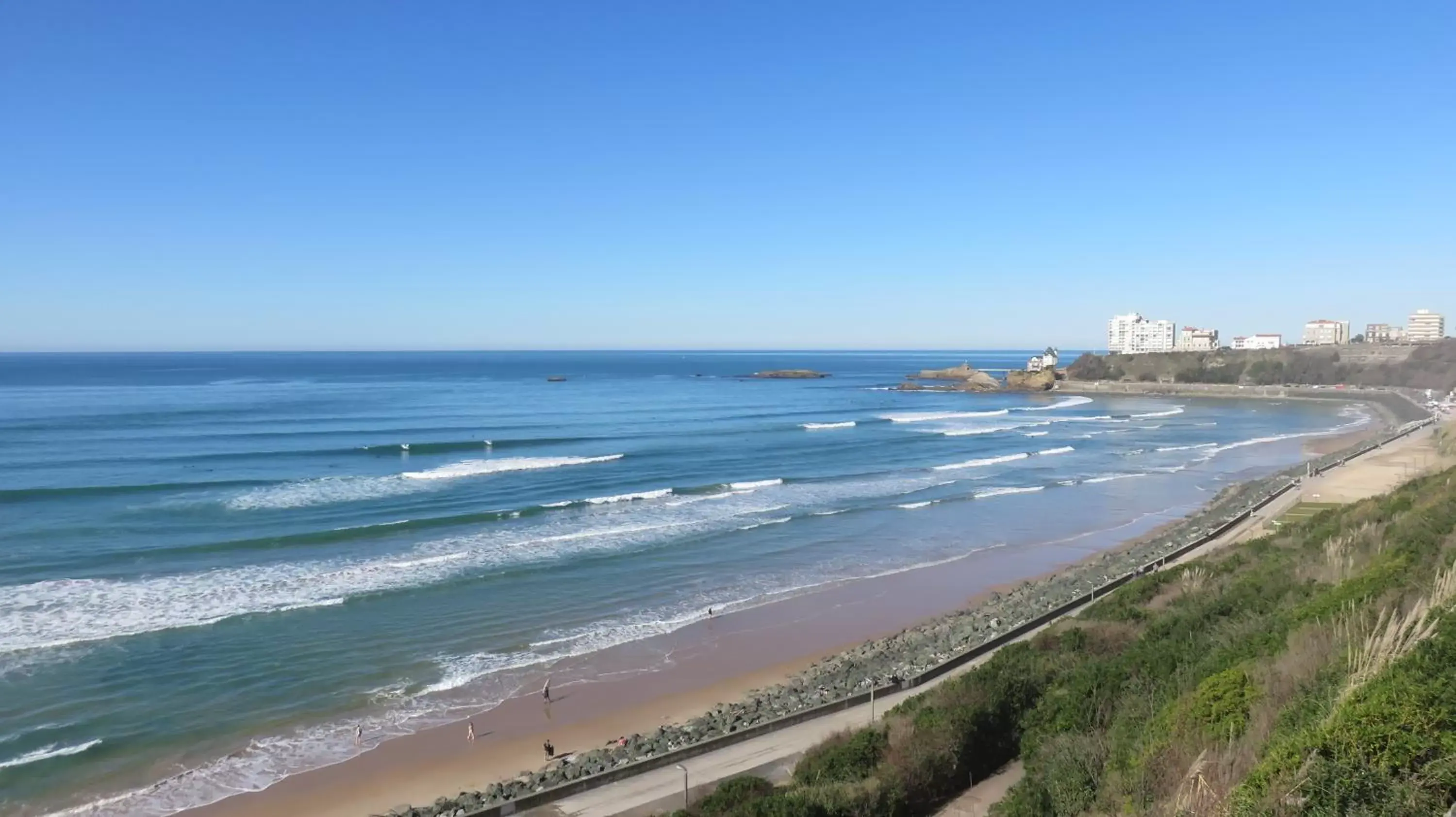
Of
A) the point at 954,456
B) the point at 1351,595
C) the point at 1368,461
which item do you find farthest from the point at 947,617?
the point at 1368,461

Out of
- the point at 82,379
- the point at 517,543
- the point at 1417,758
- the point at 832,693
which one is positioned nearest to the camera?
the point at 1417,758

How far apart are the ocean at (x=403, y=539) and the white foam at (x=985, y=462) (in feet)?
1.37

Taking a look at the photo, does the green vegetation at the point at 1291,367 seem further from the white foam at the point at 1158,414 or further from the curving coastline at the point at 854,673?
the curving coastline at the point at 854,673

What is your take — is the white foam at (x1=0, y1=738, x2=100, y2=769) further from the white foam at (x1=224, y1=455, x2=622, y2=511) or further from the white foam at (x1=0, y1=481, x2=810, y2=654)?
the white foam at (x1=224, y1=455, x2=622, y2=511)

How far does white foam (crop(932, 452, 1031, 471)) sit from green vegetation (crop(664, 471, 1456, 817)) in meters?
26.1

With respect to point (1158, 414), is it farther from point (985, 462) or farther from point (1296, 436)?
point (985, 462)

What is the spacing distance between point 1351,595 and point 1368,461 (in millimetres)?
36718

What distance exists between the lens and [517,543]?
27.4 meters

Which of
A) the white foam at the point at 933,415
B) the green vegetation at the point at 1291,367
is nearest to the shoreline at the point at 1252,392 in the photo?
the green vegetation at the point at 1291,367

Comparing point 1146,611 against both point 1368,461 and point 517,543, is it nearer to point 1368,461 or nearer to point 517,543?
point 517,543

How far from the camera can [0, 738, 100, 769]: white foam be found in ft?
45.4

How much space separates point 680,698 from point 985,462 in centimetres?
3301

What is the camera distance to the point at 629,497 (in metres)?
34.7

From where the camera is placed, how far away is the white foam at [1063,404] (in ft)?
268
